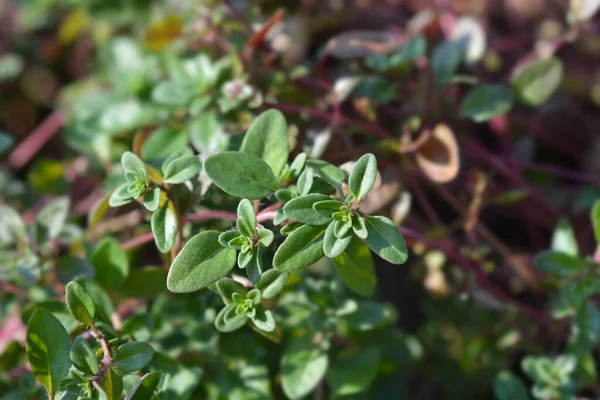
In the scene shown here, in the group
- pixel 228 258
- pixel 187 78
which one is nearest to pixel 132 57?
pixel 187 78

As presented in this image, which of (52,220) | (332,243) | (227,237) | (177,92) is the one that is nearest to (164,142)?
(177,92)

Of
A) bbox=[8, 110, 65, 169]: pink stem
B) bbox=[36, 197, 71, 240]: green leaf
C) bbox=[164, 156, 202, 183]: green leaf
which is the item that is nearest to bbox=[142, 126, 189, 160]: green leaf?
bbox=[36, 197, 71, 240]: green leaf

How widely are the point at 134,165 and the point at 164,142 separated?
1.15ft

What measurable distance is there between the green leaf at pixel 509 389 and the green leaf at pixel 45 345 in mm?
840

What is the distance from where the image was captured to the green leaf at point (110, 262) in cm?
113

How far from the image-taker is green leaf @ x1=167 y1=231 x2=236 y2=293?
0.88m

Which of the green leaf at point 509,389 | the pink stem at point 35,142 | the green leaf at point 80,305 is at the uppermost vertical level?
the green leaf at point 80,305

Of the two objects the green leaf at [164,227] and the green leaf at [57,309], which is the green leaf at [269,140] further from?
the green leaf at [57,309]

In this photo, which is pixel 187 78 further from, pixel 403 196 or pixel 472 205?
pixel 472 205

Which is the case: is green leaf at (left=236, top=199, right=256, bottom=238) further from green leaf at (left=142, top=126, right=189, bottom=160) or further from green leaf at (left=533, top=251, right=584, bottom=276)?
green leaf at (left=533, top=251, right=584, bottom=276)

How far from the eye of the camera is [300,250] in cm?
88

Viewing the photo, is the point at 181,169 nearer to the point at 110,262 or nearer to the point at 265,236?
the point at 265,236

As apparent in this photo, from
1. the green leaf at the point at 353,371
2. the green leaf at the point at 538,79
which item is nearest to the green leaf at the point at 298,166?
the green leaf at the point at 353,371

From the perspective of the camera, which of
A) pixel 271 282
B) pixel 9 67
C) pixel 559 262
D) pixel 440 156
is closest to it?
pixel 271 282
